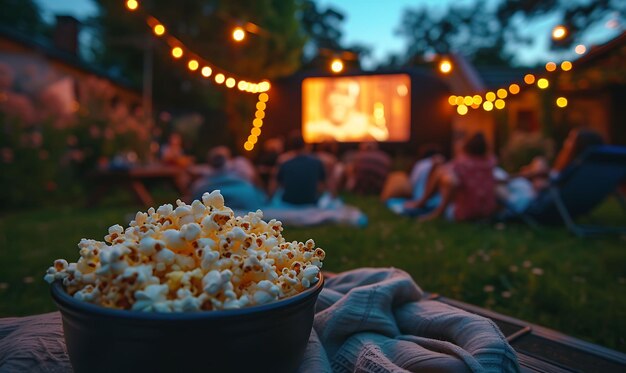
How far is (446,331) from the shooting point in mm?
1252

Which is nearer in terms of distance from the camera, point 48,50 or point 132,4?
point 132,4

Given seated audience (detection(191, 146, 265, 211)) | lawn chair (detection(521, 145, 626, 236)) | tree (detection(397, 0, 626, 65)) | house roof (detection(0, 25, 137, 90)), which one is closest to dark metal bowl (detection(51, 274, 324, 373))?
seated audience (detection(191, 146, 265, 211))

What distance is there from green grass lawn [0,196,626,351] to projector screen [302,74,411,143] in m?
8.56

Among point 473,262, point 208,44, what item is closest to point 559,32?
point 473,262

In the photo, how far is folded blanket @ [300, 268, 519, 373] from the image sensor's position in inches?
41.8

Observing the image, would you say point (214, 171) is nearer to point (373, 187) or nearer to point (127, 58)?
point (373, 187)

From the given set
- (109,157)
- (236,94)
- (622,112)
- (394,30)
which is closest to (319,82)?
(236,94)

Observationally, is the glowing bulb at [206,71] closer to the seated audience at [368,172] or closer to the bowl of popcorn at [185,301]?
the bowl of popcorn at [185,301]

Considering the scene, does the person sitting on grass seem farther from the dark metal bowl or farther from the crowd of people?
the dark metal bowl

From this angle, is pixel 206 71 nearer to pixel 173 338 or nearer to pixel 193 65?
pixel 193 65

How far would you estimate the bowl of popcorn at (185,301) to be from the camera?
79 cm

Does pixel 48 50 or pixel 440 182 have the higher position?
pixel 48 50

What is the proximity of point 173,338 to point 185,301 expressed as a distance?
0.06 metres

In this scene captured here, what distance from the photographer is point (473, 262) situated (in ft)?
11.8
